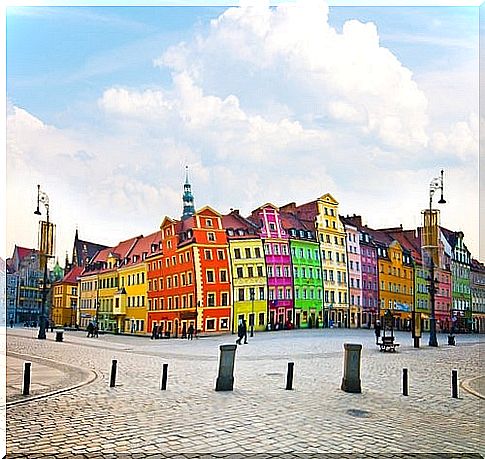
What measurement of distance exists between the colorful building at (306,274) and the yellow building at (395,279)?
95 cm

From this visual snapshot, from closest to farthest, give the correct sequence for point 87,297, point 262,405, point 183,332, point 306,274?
1. point 262,405
2. point 306,274
3. point 183,332
4. point 87,297

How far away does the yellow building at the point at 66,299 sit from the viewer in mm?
9781

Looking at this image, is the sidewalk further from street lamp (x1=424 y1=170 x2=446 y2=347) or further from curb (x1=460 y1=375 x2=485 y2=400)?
street lamp (x1=424 y1=170 x2=446 y2=347)

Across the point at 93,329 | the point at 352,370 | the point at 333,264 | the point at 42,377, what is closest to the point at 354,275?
the point at 333,264

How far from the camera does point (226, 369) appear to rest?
6898mm

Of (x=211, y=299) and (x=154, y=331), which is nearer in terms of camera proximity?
(x=211, y=299)

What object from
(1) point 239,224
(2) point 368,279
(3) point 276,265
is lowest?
(2) point 368,279

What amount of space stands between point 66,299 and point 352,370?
5.52 meters

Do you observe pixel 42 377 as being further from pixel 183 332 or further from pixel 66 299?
pixel 66 299

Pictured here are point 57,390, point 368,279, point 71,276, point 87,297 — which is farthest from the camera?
point 87,297

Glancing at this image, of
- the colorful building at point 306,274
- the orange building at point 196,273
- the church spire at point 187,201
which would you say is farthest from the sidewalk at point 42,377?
the colorful building at point 306,274

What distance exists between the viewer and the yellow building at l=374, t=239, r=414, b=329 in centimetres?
910

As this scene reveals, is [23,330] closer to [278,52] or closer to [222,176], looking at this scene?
[222,176]

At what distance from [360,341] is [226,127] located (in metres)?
3.79
